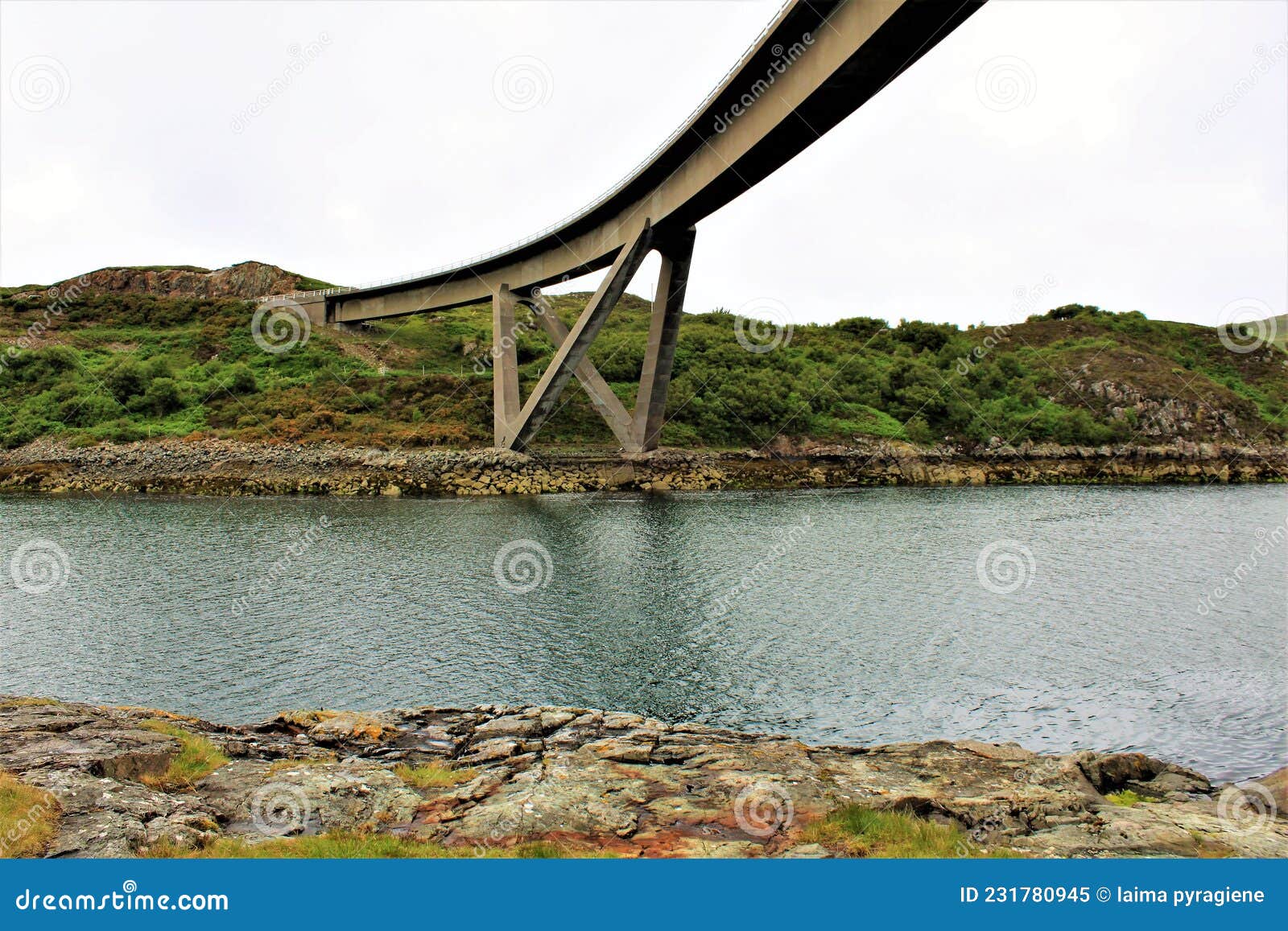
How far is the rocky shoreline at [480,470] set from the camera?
138 feet

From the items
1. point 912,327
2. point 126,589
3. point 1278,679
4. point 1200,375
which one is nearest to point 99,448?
point 126,589

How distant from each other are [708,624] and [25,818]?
1195 cm

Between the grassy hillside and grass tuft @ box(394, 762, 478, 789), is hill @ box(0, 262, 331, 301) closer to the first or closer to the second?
the grassy hillside

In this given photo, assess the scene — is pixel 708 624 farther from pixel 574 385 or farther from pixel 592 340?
pixel 574 385

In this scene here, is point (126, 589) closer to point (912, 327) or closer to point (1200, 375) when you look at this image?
point (912, 327)

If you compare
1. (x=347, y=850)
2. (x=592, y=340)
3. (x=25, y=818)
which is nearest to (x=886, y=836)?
(x=347, y=850)

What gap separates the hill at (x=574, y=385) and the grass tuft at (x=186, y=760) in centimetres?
3953

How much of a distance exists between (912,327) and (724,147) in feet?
191

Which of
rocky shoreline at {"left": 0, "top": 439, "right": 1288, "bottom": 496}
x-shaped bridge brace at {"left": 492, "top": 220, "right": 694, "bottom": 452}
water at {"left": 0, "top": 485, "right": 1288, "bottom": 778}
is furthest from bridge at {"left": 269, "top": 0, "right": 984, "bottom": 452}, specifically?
water at {"left": 0, "top": 485, "right": 1288, "bottom": 778}

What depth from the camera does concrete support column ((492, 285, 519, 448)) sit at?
46281mm

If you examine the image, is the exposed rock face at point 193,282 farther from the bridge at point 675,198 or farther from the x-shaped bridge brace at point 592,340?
the x-shaped bridge brace at point 592,340

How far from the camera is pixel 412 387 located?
55594mm

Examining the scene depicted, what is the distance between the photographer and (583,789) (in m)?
7.45

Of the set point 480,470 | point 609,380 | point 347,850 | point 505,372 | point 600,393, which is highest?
point 609,380
